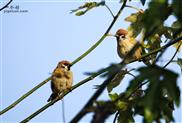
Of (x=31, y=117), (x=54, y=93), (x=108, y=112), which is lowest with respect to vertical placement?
(x=54, y=93)

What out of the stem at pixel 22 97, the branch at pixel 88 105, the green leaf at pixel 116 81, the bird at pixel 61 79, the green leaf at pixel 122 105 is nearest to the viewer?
the branch at pixel 88 105

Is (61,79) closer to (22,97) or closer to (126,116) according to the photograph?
(22,97)

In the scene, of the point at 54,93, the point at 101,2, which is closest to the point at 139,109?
the point at 101,2

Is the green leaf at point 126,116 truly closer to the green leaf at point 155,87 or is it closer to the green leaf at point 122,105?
the green leaf at point 122,105

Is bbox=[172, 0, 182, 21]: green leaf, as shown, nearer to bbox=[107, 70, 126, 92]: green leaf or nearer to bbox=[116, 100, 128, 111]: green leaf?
bbox=[116, 100, 128, 111]: green leaf

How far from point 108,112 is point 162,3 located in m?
0.31

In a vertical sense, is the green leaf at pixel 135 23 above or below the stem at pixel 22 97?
above

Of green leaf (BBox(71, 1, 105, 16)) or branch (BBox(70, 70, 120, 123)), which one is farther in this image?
green leaf (BBox(71, 1, 105, 16))

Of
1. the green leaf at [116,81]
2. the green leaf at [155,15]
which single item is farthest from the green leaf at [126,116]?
the green leaf at [155,15]

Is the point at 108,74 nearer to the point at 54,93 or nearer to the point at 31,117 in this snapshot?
the point at 31,117

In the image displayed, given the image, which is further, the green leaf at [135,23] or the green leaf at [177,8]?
the green leaf at [135,23]

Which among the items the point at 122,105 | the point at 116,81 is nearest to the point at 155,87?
the point at 122,105

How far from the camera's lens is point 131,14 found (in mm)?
2805

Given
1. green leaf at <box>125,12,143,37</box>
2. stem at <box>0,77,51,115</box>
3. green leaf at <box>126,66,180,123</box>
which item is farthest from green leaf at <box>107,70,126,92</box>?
green leaf at <box>126,66,180,123</box>
